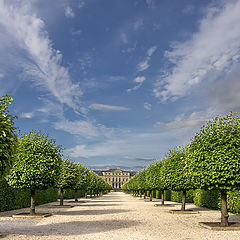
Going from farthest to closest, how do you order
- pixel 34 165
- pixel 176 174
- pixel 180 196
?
1. pixel 180 196
2. pixel 176 174
3. pixel 34 165

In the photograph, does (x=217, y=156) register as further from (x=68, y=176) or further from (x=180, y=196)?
(x=180, y=196)

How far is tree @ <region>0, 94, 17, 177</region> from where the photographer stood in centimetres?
1059

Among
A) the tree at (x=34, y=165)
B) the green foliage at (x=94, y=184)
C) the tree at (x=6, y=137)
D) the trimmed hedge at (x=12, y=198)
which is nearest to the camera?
the tree at (x=6, y=137)

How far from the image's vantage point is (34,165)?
17875 mm

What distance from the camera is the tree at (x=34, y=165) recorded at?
699 inches

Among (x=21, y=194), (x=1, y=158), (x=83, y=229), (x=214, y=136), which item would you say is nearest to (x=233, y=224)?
(x=214, y=136)

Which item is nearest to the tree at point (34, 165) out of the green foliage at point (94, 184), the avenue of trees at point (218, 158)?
the avenue of trees at point (218, 158)

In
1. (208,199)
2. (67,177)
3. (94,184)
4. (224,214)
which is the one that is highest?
(67,177)

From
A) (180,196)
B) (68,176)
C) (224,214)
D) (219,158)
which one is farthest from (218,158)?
(180,196)

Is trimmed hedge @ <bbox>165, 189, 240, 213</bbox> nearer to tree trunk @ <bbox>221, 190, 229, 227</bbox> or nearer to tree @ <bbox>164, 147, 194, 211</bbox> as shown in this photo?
tree @ <bbox>164, 147, 194, 211</bbox>

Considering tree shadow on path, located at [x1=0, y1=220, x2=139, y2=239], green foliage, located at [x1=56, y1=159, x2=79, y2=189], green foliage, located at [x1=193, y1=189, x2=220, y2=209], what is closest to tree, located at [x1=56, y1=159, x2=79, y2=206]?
green foliage, located at [x1=56, y1=159, x2=79, y2=189]

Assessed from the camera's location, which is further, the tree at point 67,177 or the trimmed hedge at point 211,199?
the tree at point 67,177

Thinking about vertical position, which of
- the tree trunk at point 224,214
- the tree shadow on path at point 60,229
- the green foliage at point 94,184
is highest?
the green foliage at point 94,184

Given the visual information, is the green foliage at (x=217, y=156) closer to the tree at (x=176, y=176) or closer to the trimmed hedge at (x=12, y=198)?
the tree at (x=176, y=176)
